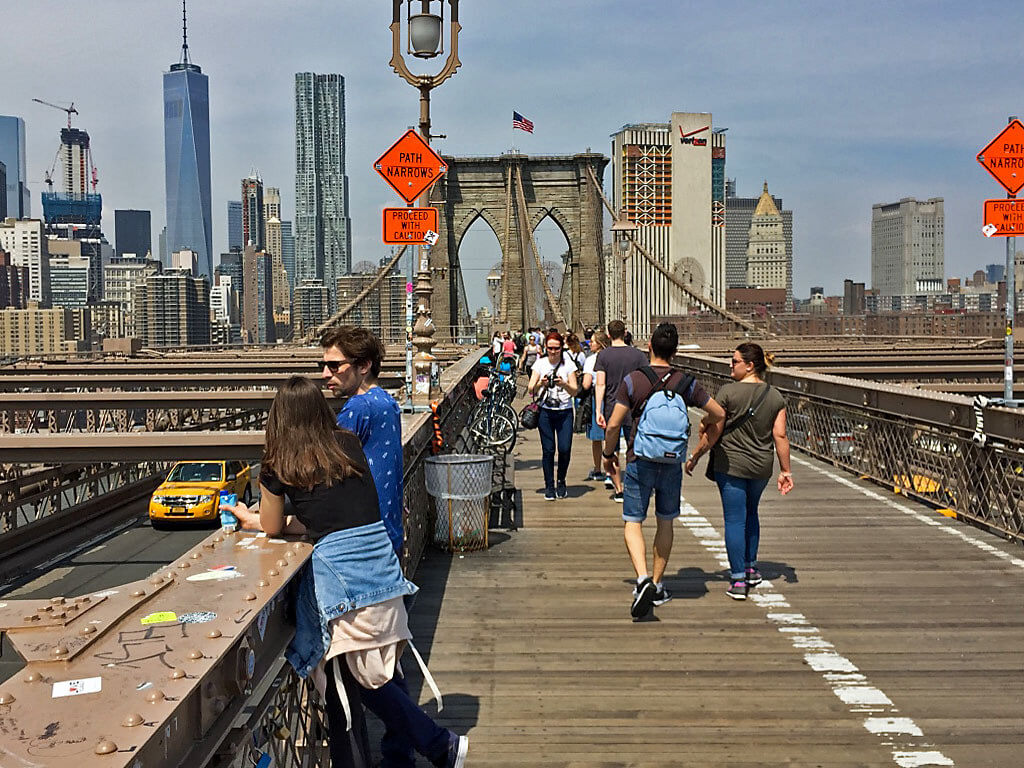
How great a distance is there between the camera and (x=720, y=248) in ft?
623

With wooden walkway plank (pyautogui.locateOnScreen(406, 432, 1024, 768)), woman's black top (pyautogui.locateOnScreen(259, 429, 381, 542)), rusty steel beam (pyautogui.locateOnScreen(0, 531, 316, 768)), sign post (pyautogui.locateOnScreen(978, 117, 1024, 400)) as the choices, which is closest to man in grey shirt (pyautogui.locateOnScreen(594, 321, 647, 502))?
wooden walkway plank (pyautogui.locateOnScreen(406, 432, 1024, 768))

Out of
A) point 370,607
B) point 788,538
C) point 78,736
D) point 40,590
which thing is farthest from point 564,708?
point 40,590

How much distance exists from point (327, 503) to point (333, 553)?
0.54 feet

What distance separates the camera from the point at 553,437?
11.1 metres

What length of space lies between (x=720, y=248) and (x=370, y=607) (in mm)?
191523

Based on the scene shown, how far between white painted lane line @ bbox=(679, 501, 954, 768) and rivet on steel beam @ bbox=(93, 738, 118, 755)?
10.8ft

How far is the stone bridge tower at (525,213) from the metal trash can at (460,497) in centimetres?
5711

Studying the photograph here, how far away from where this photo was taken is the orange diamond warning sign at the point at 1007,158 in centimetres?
1038

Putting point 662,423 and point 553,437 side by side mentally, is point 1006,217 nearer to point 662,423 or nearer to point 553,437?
point 553,437

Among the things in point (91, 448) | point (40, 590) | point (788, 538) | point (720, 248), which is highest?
point (720, 248)

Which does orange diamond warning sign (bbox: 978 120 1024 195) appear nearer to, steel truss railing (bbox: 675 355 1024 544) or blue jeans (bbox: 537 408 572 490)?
steel truss railing (bbox: 675 355 1024 544)

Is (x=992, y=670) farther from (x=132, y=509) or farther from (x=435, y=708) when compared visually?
(x=132, y=509)

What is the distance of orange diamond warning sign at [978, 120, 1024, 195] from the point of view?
1038cm

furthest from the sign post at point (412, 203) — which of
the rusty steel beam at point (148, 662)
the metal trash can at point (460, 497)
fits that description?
the rusty steel beam at point (148, 662)
